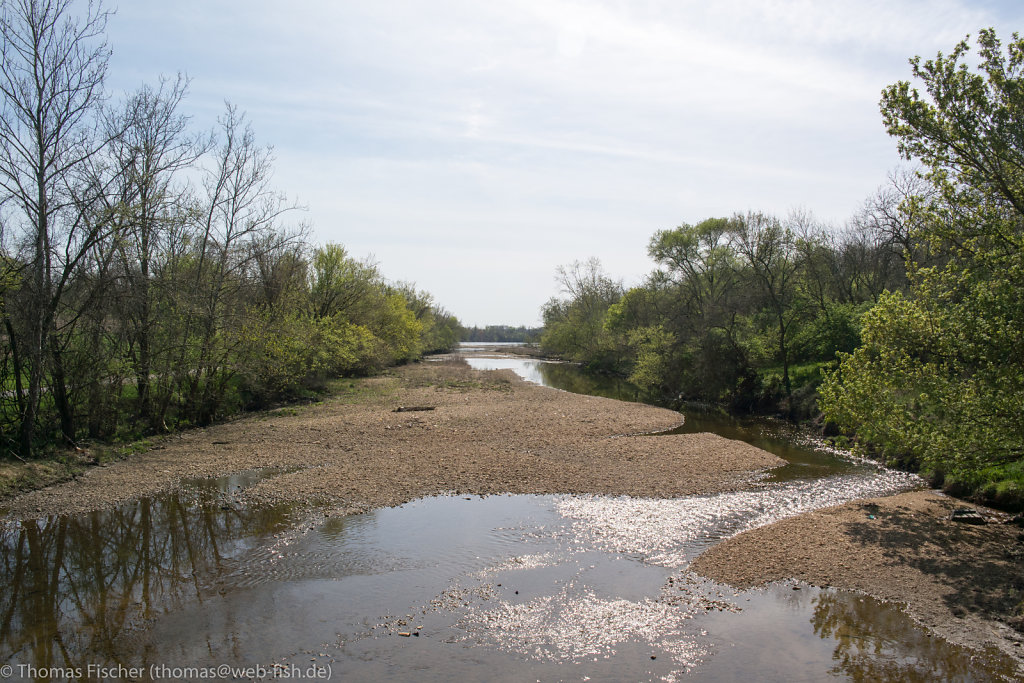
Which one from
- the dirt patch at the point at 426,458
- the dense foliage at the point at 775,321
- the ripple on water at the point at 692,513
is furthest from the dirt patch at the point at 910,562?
the dense foliage at the point at 775,321

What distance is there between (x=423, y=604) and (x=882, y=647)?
256 inches

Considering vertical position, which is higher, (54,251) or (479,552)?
(54,251)

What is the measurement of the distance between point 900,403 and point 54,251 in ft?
69.9

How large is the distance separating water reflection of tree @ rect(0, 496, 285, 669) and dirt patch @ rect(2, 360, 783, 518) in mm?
1265

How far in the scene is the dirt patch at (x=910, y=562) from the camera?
8.27 metres

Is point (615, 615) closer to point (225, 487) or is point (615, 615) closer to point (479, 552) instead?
point (479, 552)

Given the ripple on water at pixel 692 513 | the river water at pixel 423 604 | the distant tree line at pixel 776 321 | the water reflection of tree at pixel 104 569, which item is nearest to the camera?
the river water at pixel 423 604

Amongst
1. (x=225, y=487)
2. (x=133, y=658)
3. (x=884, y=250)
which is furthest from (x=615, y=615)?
(x=884, y=250)

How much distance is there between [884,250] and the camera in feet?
98.1

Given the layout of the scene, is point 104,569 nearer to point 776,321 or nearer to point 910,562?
point 910,562

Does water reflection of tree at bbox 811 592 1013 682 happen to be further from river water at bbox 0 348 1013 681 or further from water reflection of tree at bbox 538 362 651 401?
water reflection of tree at bbox 538 362 651 401

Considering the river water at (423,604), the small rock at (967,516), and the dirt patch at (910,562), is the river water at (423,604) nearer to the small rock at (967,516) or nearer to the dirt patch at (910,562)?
the dirt patch at (910,562)

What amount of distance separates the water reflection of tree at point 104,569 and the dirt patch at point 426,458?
4.15 ft

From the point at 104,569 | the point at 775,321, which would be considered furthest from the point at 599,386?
the point at 104,569
